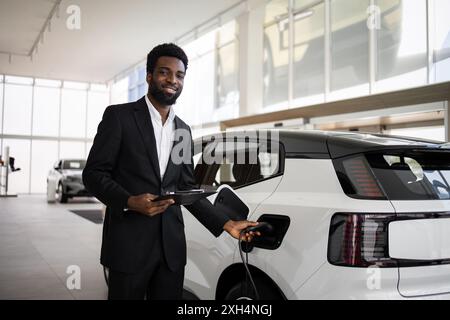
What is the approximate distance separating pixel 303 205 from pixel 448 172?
0.68m

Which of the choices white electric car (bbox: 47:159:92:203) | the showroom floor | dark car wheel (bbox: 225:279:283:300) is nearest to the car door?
dark car wheel (bbox: 225:279:283:300)

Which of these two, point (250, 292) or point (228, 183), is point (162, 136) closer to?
point (250, 292)

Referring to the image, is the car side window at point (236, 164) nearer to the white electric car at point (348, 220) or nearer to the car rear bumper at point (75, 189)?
the white electric car at point (348, 220)

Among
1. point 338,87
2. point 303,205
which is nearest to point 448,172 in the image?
point 303,205

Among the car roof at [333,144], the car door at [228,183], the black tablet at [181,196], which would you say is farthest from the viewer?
the car door at [228,183]

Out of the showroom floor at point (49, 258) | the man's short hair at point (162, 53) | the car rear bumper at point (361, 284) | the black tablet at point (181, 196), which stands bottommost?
the showroom floor at point (49, 258)

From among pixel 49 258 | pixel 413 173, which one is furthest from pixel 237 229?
pixel 49 258

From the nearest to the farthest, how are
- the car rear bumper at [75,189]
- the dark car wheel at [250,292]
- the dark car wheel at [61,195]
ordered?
the dark car wheel at [250,292] < the car rear bumper at [75,189] < the dark car wheel at [61,195]

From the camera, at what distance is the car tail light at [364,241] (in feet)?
5.49

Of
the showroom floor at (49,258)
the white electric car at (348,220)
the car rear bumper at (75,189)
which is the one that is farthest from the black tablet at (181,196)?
the car rear bumper at (75,189)

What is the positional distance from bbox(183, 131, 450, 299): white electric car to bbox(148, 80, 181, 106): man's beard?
2.42ft

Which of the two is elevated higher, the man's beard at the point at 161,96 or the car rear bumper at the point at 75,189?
the man's beard at the point at 161,96

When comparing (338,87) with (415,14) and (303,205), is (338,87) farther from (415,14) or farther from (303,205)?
(303,205)
